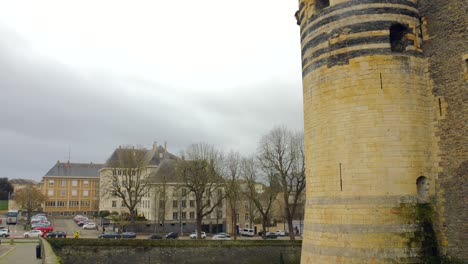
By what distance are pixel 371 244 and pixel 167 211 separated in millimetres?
50318

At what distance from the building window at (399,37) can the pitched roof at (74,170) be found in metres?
86.6

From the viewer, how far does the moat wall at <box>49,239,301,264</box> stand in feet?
98.8

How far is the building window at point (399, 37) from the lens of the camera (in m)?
14.7

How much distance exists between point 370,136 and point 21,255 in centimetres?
2651

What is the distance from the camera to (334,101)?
48.7 feet

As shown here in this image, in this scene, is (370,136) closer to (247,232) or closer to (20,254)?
(20,254)

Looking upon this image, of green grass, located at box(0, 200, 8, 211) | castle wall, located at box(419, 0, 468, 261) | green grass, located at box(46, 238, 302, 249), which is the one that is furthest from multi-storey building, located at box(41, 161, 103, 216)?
castle wall, located at box(419, 0, 468, 261)

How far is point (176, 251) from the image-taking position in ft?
105

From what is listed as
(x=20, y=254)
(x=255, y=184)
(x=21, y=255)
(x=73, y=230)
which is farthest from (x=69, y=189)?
(x=21, y=255)

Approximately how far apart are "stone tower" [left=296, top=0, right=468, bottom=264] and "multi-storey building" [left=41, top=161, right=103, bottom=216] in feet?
260

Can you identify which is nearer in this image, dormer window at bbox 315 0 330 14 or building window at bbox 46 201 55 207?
dormer window at bbox 315 0 330 14

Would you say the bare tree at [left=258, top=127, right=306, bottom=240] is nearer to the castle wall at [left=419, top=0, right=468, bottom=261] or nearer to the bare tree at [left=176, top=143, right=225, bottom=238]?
the bare tree at [left=176, top=143, right=225, bottom=238]

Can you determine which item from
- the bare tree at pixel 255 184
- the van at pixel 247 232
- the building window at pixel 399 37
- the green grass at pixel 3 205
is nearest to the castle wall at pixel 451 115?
the building window at pixel 399 37

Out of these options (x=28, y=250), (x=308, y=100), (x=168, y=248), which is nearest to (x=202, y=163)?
(x=168, y=248)
